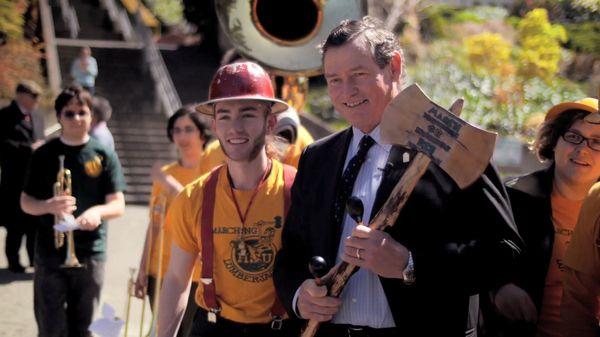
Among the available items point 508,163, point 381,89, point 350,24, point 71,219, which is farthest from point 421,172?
point 508,163

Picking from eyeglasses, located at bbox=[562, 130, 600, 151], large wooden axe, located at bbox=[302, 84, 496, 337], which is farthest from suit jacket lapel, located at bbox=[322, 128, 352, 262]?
eyeglasses, located at bbox=[562, 130, 600, 151]

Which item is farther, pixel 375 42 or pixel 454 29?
pixel 454 29

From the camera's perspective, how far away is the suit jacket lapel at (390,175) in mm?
2488

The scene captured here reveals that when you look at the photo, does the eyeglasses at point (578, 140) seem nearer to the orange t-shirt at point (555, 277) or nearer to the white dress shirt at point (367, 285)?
the orange t-shirt at point (555, 277)

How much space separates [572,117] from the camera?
321 cm

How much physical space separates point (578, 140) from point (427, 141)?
3.86 ft

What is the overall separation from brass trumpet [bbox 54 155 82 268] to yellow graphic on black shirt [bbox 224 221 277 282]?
6.31ft

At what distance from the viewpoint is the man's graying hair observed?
8.46 feet

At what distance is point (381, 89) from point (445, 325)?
32.5 inches

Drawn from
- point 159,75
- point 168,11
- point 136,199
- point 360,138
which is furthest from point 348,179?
point 168,11

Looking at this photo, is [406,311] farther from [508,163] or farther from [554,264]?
[508,163]

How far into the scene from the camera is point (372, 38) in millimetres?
2582

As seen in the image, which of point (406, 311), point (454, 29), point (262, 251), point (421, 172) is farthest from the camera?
point (454, 29)

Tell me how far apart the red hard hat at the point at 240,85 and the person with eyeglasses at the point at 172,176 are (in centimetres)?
148
